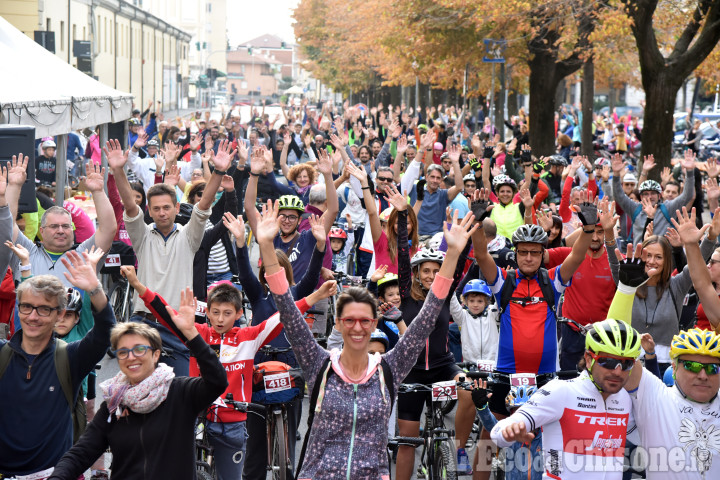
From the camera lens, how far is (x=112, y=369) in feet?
34.5

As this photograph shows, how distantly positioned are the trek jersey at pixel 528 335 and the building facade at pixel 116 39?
1690 centimetres

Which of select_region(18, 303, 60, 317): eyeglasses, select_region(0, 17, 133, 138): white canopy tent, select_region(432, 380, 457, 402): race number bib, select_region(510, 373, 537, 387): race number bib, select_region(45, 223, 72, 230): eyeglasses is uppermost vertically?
select_region(0, 17, 133, 138): white canopy tent

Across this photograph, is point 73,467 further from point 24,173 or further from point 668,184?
point 668,184

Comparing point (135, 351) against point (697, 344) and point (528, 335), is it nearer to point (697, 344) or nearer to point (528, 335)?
point (697, 344)

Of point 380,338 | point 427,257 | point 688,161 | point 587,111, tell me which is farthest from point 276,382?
point 587,111

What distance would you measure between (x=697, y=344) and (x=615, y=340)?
1.50 feet

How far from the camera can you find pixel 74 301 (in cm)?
616

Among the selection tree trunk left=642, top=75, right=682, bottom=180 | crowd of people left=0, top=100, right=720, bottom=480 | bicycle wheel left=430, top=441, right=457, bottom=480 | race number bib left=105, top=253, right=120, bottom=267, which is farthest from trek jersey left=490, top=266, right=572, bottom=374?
tree trunk left=642, top=75, right=682, bottom=180

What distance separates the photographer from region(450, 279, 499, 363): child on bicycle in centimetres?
763

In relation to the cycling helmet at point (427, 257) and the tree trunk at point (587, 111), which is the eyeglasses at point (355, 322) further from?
the tree trunk at point (587, 111)

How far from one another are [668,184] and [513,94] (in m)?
35.0

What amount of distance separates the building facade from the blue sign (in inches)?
388

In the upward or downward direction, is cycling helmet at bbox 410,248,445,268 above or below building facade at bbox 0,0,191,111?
below

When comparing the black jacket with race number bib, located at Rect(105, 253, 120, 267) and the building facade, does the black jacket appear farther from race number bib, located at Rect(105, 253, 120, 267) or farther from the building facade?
the building facade
